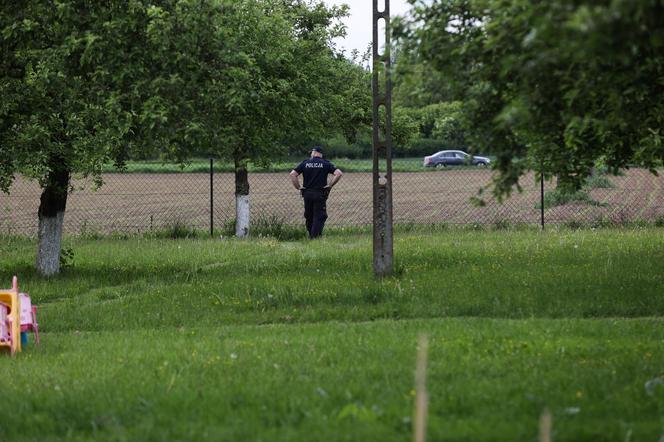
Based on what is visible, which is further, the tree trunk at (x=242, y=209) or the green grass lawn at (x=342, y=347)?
the tree trunk at (x=242, y=209)

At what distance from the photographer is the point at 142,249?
1966cm

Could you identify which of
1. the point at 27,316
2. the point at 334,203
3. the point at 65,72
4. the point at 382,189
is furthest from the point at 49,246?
the point at 334,203

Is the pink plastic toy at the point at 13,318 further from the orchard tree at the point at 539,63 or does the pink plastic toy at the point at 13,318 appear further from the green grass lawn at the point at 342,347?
the orchard tree at the point at 539,63

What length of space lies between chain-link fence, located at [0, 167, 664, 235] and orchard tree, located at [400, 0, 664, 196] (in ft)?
44.6

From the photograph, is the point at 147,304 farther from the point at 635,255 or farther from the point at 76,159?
the point at 635,255

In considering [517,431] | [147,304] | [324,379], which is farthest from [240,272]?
[517,431]

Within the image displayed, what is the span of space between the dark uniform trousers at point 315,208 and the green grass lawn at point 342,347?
3.43m

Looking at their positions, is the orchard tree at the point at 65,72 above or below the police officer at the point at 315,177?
above

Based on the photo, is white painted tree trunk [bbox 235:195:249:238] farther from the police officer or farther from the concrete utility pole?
the concrete utility pole

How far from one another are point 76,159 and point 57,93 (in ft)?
7.72

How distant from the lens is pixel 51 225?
50.5 feet

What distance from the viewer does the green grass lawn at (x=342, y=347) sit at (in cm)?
666

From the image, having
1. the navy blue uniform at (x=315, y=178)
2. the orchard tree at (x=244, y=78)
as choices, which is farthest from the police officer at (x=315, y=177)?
the orchard tree at (x=244, y=78)

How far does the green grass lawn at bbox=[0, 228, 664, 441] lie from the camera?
21.9 feet
